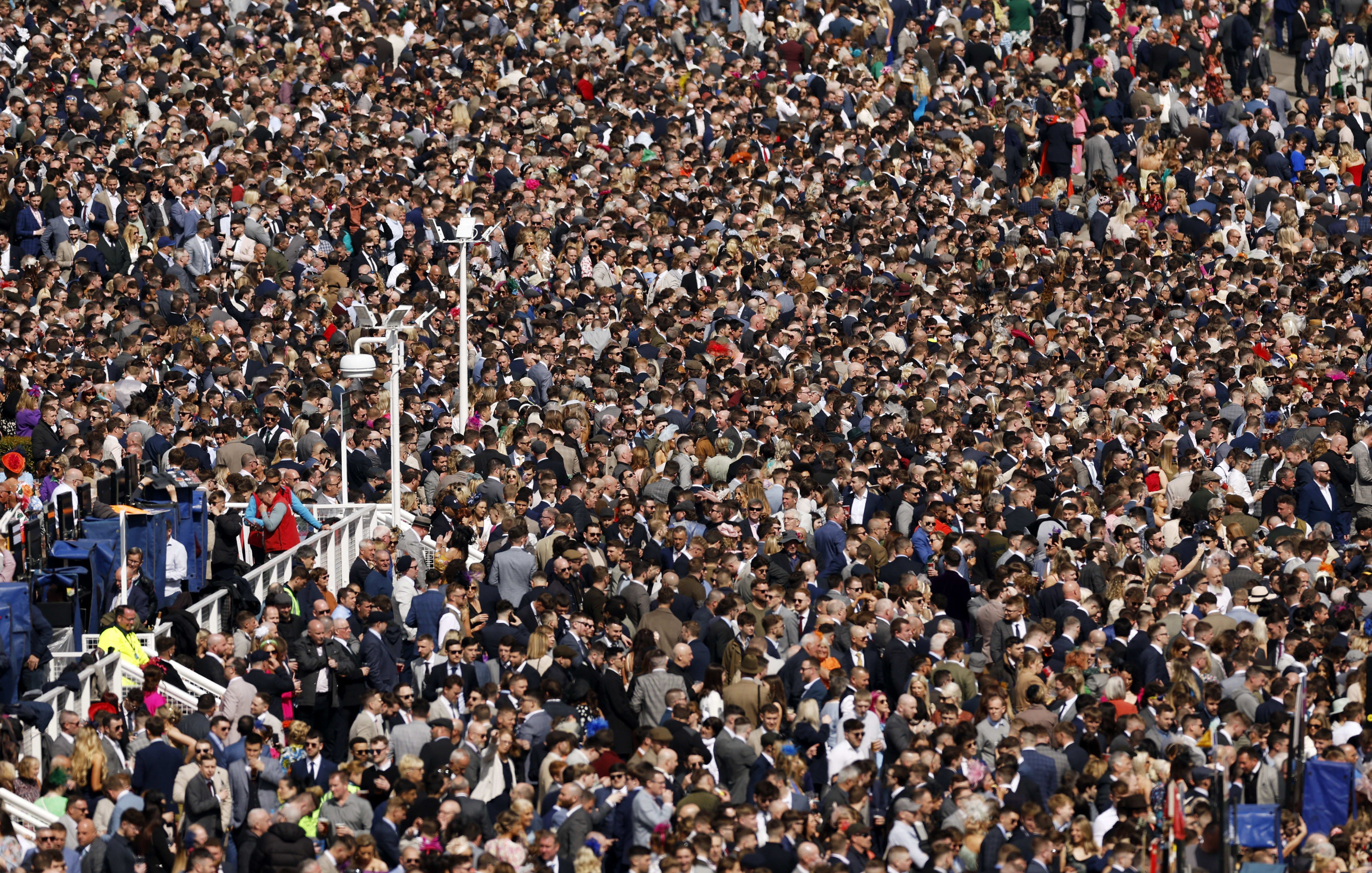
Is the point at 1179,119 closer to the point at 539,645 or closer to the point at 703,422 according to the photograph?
the point at 703,422

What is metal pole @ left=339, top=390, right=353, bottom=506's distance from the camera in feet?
69.7

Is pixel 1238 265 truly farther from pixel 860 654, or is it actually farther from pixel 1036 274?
pixel 860 654

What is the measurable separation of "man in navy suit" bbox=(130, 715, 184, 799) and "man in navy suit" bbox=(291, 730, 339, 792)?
2.43 ft

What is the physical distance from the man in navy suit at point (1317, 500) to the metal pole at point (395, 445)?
25.6 feet

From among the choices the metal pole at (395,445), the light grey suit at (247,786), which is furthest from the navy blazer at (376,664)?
the metal pole at (395,445)

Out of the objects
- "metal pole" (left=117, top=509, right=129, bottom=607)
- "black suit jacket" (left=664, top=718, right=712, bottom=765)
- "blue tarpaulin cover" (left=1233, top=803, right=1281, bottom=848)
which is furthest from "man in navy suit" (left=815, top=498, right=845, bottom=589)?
"blue tarpaulin cover" (left=1233, top=803, right=1281, bottom=848)

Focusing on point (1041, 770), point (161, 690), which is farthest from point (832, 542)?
point (161, 690)

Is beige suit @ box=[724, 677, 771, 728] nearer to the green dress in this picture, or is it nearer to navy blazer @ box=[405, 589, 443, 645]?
navy blazer @ box=[405, 589, 443, 645]

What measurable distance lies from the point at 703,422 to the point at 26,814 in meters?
9.32

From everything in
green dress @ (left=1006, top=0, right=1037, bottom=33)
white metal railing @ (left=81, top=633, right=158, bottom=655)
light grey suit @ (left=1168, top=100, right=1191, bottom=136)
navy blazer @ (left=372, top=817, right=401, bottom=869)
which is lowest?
white metal railing @ (left=81, top=633, right=158, bottom=655)

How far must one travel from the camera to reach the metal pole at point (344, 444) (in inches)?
836

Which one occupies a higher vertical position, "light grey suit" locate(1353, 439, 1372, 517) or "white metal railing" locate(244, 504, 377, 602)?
"light grey suit" locate(1353, 439, 1372, 517)

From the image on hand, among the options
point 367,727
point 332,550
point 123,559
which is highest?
point 123,559

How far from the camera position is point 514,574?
1892 centimetres
